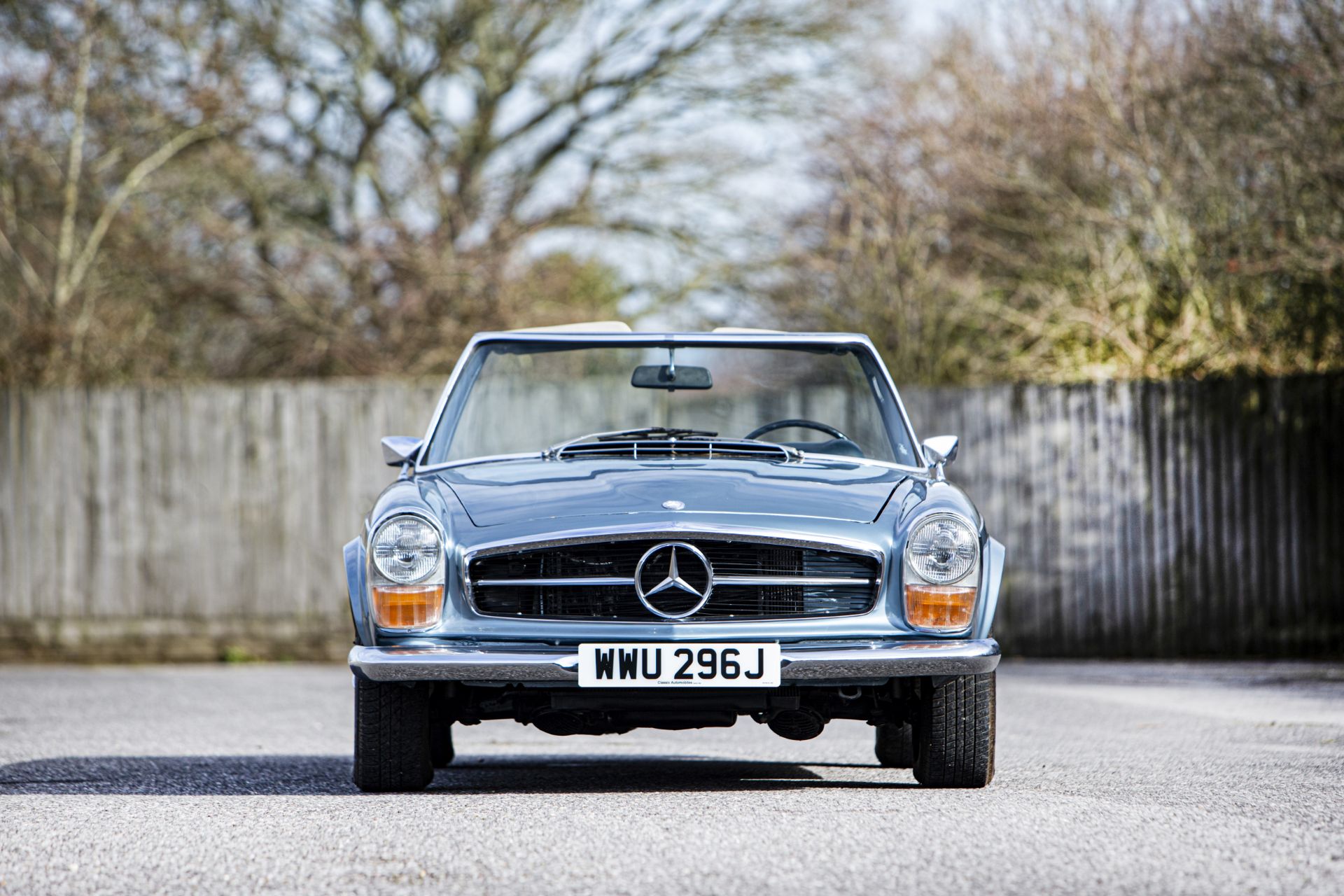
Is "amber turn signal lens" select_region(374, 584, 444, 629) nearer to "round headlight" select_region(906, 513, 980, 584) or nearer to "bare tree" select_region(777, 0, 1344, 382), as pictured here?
"round headlight" select_region(906, 513, 980, 584)

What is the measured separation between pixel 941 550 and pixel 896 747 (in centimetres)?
138

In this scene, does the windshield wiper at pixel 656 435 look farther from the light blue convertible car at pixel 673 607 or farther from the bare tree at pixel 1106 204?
the bare tree at pixel 1106 204

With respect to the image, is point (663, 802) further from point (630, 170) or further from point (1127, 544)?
point (630, 170)

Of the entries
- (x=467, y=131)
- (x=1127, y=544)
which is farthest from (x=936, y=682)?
(x=467, y=131)

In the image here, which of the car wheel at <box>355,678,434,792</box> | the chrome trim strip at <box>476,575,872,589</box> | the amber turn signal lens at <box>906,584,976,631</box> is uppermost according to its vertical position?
the chrome trim strip at <box>476,575,872,589</box>

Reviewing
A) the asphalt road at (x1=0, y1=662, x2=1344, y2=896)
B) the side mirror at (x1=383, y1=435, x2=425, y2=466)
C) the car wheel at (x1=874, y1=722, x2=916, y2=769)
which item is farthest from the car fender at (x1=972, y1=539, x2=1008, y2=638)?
the side mirror at (x1=383, y1=435, x2=425, y2=466)

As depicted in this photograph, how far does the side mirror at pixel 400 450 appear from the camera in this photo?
593 centimetres

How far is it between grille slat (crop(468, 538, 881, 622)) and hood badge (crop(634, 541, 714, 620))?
0.04 m

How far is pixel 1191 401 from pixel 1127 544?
1125 millimetres

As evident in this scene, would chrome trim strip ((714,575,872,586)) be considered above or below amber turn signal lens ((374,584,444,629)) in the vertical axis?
above

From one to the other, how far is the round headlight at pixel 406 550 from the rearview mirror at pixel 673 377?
1303 mm

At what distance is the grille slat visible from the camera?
502 cm

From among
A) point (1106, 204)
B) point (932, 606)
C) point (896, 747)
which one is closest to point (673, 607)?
point (932, 606)

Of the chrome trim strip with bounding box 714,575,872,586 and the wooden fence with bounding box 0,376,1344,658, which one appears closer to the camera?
the chrome trim strip with bounding box 714,575,872,586
